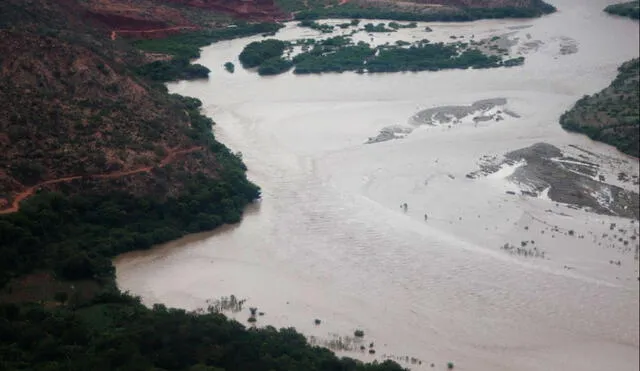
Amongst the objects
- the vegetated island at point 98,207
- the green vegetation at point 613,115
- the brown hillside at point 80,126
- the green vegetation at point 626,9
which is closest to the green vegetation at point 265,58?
the vegetated island at point 98,207

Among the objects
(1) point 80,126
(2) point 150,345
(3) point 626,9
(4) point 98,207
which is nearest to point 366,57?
(3) point 626,9

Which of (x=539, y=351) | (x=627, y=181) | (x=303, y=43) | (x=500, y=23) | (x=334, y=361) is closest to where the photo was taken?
(x=334, y=361)

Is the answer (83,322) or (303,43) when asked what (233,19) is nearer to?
(303,43)

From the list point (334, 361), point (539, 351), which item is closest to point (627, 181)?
point (539, 351)

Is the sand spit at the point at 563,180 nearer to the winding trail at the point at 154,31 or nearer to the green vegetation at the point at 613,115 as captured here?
the green vegetation at the point at 613,115

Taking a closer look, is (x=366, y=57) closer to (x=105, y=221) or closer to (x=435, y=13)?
(x=435, y=13)

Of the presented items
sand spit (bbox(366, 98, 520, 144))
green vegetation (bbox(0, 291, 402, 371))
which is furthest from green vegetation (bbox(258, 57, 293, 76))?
green vegetation (bbox(0, 291, 402, 371))
